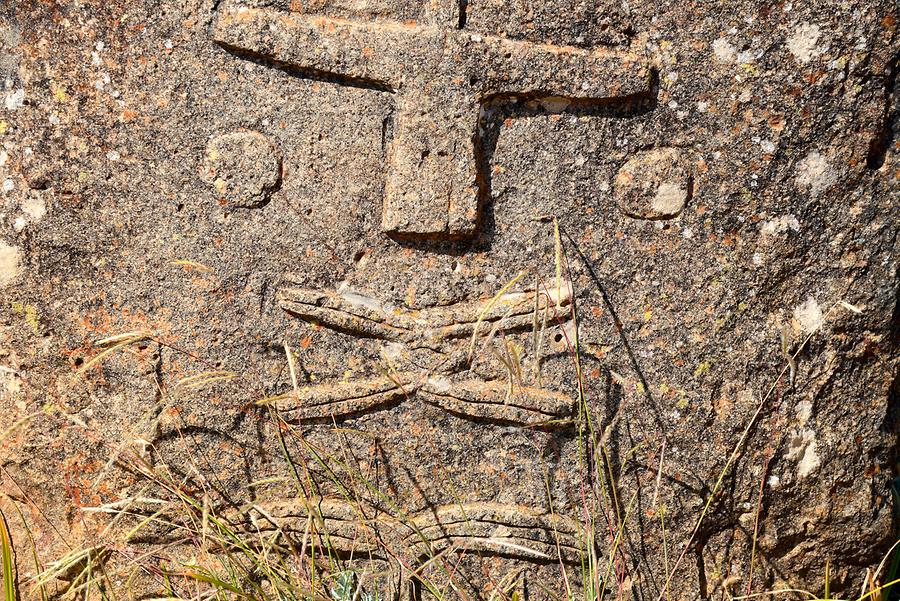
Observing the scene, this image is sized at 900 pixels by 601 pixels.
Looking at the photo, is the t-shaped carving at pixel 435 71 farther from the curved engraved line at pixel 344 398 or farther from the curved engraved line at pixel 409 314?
the curved engraved line at pixel 344 398

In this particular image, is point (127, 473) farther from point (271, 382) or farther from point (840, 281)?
point (840, 281)

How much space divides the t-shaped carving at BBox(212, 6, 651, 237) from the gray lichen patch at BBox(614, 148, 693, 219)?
0.14m

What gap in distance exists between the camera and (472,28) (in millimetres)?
1783

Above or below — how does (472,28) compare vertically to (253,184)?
above

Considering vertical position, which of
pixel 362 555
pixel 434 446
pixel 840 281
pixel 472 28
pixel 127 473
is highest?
pixel 472 28

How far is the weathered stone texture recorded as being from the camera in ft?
5.81

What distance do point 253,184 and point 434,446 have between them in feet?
2.21

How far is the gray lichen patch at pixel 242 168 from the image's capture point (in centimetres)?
182

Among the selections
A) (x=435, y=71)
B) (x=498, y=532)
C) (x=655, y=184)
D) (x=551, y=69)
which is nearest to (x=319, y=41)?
(x=435, y=71)

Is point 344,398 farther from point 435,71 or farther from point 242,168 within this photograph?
point 435,71

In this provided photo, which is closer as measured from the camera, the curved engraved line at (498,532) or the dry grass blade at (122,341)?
the dry grass blade at (122,341)

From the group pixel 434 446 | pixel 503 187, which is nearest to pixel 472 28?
pixel 503 187

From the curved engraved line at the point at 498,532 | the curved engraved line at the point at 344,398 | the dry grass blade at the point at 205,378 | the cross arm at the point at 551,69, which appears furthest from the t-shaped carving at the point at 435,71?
the curved engraved line at the point at 498,532

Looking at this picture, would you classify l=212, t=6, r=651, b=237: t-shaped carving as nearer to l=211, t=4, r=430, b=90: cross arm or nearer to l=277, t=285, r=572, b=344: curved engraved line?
l=211, t=4, r=430, b=90: cross arm
